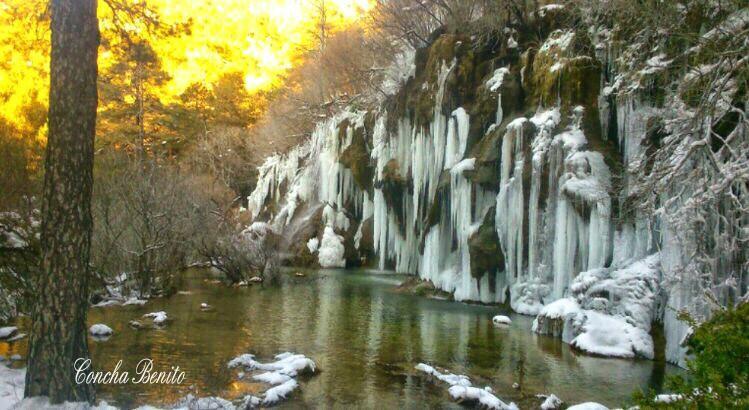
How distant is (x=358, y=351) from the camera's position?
1088 cm

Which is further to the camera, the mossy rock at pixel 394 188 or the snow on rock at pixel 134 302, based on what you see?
the mossy rock at pixel 394 188

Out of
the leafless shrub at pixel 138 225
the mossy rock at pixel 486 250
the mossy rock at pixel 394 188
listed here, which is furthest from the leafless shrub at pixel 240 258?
the mossy rock at pixel 486 250

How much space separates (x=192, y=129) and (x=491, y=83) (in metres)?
26.6

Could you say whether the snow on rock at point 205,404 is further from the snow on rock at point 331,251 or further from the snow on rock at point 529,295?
the snow on rock at point 331,251

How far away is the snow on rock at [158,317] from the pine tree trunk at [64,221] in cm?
735

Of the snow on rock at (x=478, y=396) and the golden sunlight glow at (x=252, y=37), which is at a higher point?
the golden sunlight glow at (x=252, y=37)

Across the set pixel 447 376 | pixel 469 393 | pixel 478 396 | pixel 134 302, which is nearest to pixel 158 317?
pixel 134 302

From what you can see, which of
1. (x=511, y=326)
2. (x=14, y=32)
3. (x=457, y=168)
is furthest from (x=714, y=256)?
(x=14, y=32)

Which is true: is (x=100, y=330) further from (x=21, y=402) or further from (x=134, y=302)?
(x=21, y=402)

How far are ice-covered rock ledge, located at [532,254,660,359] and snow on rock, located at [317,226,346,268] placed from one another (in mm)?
16222

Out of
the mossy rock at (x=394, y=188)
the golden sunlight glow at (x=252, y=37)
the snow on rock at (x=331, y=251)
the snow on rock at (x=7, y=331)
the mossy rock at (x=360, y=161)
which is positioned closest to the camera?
the snow on rock at (x=7, y=331)

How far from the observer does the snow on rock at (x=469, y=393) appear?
7.86m

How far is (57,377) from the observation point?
216 inches

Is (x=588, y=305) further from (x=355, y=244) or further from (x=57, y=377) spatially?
(x=355, y=244)
